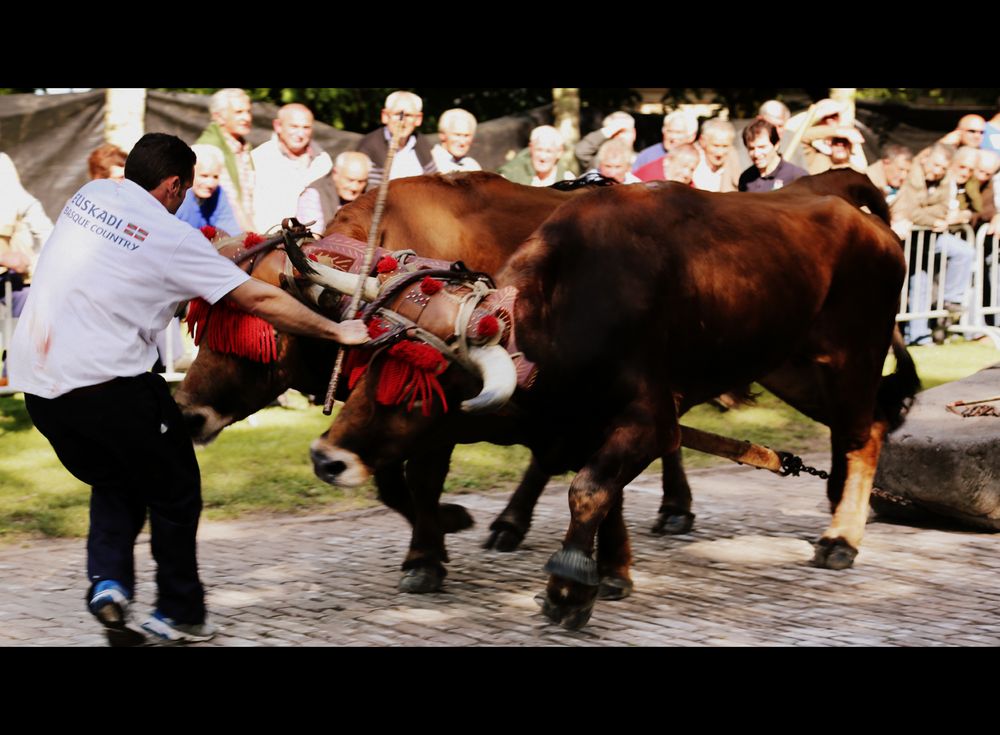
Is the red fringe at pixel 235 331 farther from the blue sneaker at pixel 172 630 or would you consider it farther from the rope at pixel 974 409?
the rope at pixel 974 409

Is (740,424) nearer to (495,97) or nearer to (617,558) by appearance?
(617,558)

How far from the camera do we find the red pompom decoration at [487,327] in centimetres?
518

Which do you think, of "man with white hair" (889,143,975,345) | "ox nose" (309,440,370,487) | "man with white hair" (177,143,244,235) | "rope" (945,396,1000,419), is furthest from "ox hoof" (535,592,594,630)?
"man with white hair" (889,143,975,345)

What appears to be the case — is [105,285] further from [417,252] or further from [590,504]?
[590,504]

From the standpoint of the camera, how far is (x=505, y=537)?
7.19 meters

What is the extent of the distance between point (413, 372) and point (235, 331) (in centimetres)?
98

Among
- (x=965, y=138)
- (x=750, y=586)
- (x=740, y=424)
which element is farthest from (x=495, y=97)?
(x=750, y=586)

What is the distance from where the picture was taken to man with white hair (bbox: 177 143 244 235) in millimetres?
9109

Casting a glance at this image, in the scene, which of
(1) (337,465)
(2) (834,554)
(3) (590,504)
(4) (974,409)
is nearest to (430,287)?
(1) (337,465)

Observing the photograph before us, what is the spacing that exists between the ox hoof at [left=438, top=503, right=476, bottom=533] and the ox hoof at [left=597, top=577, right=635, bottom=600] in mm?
893

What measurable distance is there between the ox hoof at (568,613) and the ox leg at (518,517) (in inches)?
63.4

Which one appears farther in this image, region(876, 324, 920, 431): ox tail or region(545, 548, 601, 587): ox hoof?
region(876, 324, 920, 431): ox tail

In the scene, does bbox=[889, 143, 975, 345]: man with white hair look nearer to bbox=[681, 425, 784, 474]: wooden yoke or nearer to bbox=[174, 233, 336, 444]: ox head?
bbox=[681, 425, 784, 474]: wooden yoke

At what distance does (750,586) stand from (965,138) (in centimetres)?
964
